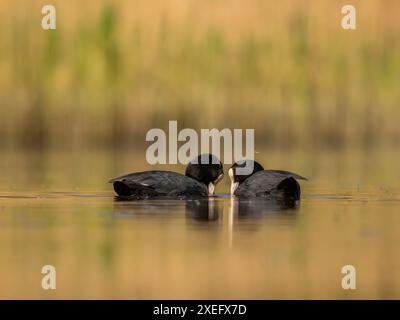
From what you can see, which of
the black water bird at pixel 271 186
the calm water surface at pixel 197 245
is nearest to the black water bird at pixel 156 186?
the calm water surface at pixel 197 245

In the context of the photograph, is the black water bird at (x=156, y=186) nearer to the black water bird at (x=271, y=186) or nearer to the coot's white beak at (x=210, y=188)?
the coot's white beak at (x=210, y=188)

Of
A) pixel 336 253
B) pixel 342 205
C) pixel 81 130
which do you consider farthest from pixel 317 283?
pixel 81 130

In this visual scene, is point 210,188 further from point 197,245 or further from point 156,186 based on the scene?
point 197,245

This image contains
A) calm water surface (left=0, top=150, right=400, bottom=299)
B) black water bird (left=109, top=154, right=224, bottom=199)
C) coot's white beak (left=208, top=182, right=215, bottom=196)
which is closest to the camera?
calm water surface (left=0, top=150, right=400, bottom=299)

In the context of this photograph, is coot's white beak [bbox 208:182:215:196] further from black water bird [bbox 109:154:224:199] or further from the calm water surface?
black water bird [bbox 109:154:224:199]

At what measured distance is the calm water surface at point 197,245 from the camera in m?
10.7

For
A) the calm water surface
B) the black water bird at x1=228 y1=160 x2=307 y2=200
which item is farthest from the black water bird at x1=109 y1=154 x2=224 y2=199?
the black water bird at x1=228 y1=160 x2=307 y2=200

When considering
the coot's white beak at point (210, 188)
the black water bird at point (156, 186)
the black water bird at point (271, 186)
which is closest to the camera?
the black water bird at point (271, 186)

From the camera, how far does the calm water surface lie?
10719 mm

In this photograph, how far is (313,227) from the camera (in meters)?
14.6

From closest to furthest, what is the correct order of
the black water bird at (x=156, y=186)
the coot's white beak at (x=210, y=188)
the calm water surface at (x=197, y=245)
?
the calm water surface at (x=197, y=245), the black water bird at (x=156, y=186), the coot's white beak at (x=210, y=188)

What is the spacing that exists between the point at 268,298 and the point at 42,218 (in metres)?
5.78

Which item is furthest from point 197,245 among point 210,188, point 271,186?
point 210,188

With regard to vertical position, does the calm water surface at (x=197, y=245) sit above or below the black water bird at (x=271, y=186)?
below
